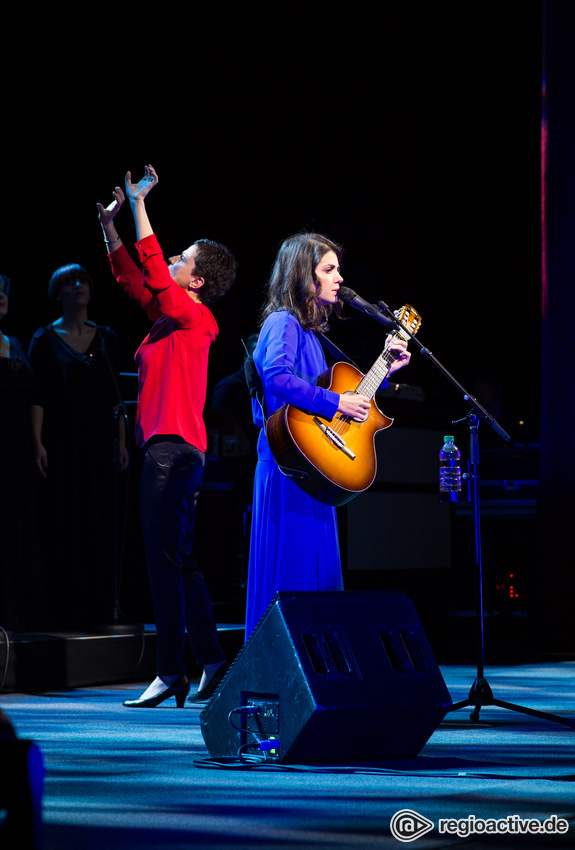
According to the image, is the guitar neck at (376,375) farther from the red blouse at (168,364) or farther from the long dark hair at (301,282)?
the red blouse at (168,364)

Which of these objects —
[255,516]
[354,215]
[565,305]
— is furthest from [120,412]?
[354,215]

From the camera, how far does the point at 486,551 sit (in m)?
7.67

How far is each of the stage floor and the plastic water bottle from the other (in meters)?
0.78

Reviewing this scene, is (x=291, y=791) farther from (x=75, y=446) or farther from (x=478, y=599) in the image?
(x=75, y=446)

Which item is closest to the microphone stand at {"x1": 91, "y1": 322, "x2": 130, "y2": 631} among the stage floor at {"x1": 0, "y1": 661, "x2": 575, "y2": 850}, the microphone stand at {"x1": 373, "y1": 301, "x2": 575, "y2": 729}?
the stage floor at {"x1": 0, "y1": 661, "x2": 575, "y2": 850}

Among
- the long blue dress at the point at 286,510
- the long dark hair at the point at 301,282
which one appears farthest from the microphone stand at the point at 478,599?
the long blue dress at the point at 286,510

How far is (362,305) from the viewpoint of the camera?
3553mm

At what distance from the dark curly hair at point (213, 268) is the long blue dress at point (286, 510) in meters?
0.79

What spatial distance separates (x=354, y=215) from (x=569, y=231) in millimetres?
2685

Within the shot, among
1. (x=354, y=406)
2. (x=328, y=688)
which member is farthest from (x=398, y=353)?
(x=328, y=688)

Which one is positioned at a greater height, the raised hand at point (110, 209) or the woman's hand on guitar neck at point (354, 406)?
the raised hand at point (110, 209)

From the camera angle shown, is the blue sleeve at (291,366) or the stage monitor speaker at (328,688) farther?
the blue sleeve at (291,366)

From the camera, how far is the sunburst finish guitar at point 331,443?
331 cm

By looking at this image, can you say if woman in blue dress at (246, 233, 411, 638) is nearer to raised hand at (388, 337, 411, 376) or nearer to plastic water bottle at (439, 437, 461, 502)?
raised hand at (388, 337, 411, 376)
